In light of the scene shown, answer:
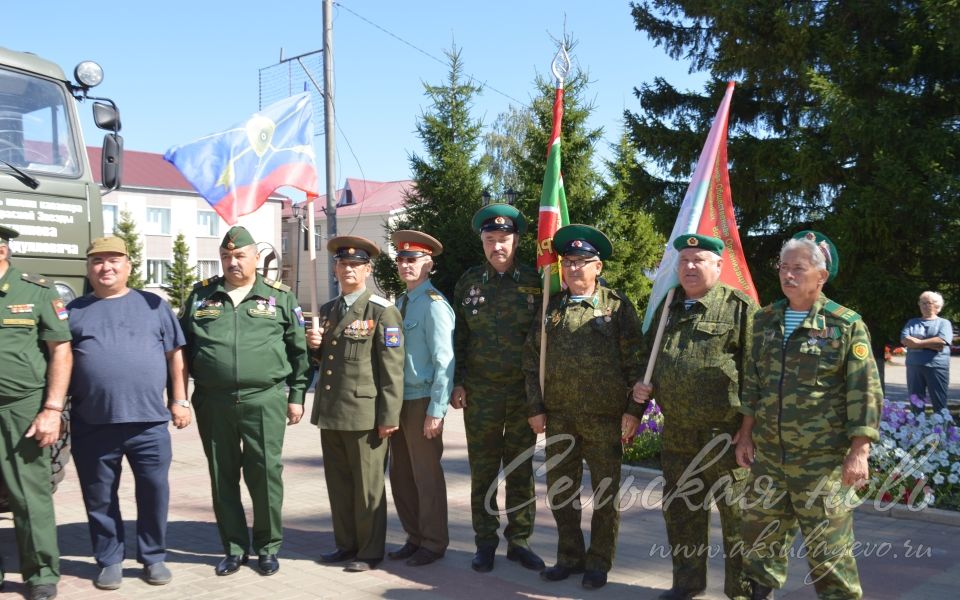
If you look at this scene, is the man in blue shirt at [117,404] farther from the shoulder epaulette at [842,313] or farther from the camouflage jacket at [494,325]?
the shoulder epaulette at [842,313]

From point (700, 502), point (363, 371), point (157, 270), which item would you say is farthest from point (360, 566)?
point (157, 270)

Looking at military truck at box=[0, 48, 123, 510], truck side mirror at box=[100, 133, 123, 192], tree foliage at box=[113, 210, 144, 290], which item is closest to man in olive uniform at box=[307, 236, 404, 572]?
military truck at box=[0, 48, 123, 510]

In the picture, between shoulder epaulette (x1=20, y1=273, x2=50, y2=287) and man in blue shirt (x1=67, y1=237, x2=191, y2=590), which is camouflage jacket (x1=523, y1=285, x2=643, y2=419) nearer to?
man in blue shirt (x1=67, y1=237, x2=191, y2=590)

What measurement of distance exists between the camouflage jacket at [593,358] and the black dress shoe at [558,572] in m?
0.89

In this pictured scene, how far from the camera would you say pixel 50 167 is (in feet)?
19.0

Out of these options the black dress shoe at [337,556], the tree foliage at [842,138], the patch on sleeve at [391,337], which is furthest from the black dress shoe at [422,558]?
the tree foliage at [842,138]

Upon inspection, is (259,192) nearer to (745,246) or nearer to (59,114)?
(59,114)

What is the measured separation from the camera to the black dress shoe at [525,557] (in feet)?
16.4

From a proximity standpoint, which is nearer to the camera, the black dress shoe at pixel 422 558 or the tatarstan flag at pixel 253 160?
the black dress shoe at pixel 422 558

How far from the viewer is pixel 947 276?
34.9 ft

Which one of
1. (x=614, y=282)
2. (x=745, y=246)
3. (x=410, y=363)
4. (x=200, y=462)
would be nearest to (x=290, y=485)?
(x=200, y=462)

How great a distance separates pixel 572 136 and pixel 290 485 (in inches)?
589

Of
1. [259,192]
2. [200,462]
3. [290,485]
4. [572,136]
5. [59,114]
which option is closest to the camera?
[259,192]

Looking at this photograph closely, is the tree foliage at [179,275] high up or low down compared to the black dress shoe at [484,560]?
up
